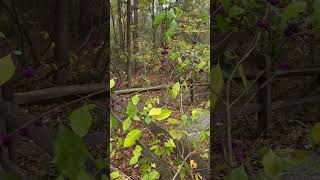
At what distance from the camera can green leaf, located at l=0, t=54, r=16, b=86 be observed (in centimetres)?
50

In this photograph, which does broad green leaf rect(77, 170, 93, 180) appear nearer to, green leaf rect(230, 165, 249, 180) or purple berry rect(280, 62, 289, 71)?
green leaf rect(230, 165, 249, 180)

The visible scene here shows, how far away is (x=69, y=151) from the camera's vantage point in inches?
20.7

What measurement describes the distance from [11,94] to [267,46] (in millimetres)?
442

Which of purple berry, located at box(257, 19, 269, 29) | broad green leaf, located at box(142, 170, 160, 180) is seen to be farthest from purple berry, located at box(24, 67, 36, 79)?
broad green leaf, located at box(142, 170, 160, 180)

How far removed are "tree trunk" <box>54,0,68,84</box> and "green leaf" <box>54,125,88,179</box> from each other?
112mm

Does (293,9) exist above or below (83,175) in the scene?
above

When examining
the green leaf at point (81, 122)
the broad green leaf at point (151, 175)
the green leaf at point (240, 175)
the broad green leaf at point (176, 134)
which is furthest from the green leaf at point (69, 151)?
the broad green leaf at point (176, 134)

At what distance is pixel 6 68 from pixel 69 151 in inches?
5.0

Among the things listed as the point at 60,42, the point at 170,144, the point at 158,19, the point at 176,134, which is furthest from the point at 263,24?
the point at 176,134

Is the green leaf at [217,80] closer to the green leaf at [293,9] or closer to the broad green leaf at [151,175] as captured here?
the green leaf at [293,9]

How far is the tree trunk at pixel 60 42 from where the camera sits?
61cm

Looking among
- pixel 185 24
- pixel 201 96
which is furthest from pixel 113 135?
pixel 185 24

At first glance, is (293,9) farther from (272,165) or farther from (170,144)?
(170,144)

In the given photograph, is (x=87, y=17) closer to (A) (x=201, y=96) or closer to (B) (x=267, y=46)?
(B) (x=267, y=46)
